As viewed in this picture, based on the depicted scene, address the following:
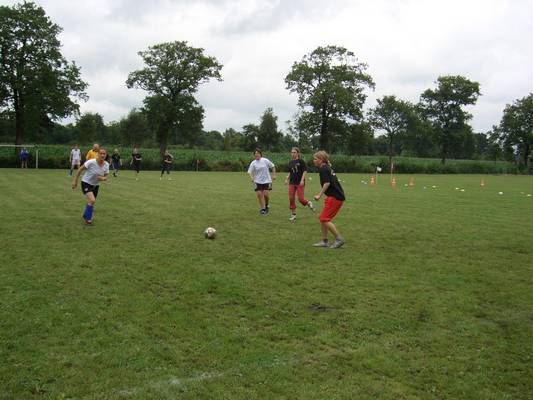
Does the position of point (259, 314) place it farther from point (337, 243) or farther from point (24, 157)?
point (24, 157)

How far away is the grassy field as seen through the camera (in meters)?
3.95

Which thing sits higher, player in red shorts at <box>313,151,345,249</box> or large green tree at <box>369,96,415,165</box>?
large green tree at <box>369,96,415,165</box>

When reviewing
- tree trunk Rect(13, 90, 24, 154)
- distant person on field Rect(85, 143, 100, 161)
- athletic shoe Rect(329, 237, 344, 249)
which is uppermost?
tree trunk Rect(13, 90, 24, 154)

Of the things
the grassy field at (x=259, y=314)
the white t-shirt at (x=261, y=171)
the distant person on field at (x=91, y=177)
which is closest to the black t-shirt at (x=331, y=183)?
the grassy field at (x=259, y=314)

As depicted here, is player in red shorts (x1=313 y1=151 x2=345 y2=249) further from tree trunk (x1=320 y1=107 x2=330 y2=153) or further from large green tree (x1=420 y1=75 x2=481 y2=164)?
large green tree (x1=420 y1=75 x2=481 y2=164)

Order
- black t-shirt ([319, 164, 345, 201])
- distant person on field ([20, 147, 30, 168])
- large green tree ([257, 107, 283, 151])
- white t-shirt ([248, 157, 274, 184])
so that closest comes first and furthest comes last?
black t-shirt ([319, 164, 345, 201])
white t-shirt ([248, 157, 274, 184])
distant person on field ([20, 147, 30, 168])
large green tree ([257, 107, 283, 151])

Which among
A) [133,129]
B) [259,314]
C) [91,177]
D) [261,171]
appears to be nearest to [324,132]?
[133,129]

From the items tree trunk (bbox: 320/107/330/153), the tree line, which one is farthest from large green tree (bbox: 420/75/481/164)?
tree trunk (bbox: 320/107/330/153)

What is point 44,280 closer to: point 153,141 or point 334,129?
point 334,129

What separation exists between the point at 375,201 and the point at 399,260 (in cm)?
1051

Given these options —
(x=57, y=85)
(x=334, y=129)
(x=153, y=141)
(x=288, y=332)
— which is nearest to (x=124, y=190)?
(x=288, y=332)

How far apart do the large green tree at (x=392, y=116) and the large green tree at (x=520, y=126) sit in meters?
18.8

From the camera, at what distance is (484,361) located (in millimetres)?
4441

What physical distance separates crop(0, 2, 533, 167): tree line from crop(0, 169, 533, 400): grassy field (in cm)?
3886
